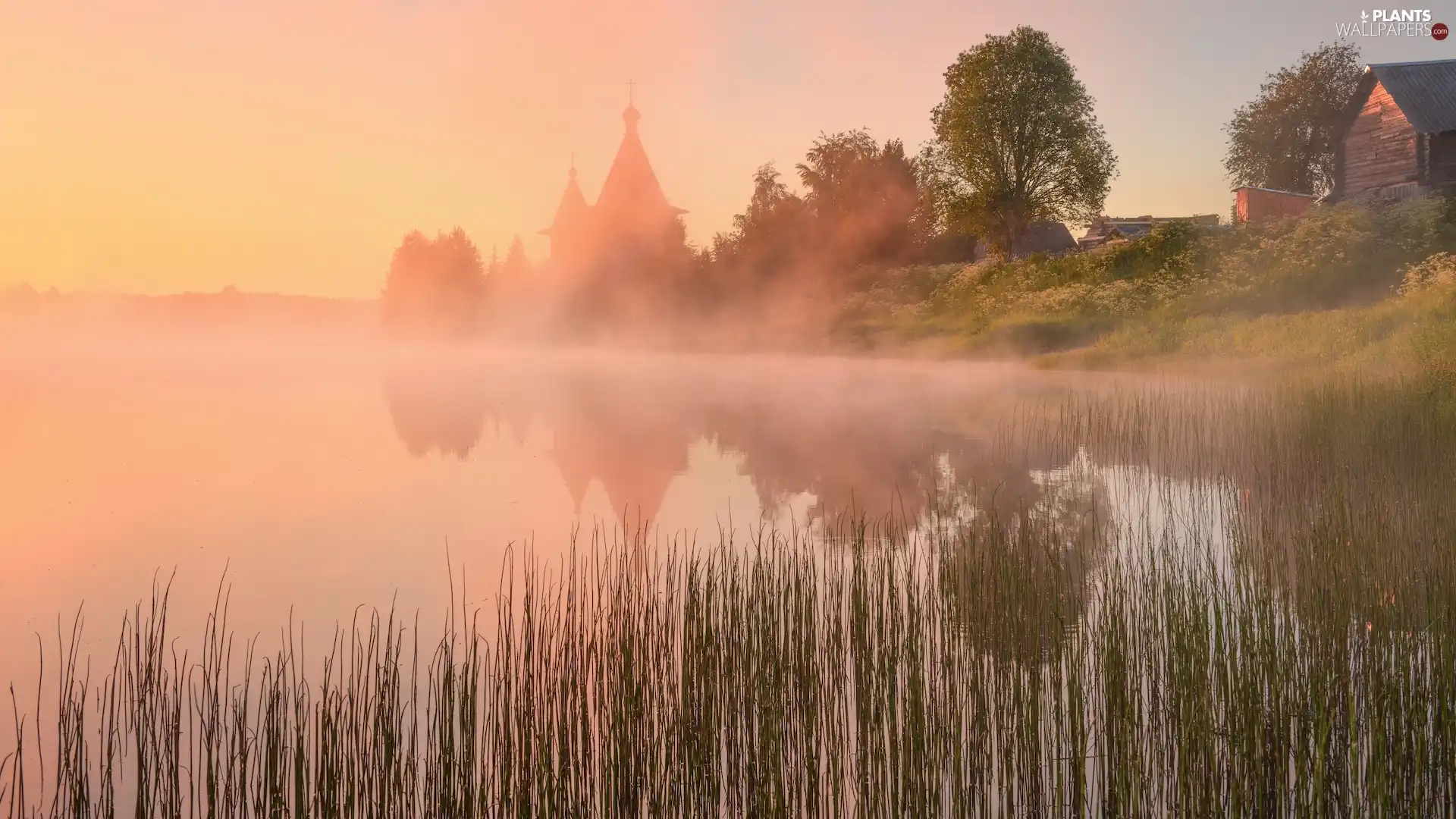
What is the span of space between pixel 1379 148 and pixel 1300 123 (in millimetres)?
21427

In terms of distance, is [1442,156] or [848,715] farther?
[1442,156]

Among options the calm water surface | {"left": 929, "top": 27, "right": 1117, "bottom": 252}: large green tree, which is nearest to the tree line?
{"left": 929, "top": 27, "right": 1117, "bottom": 252}: large green tree

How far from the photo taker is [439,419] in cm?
2061

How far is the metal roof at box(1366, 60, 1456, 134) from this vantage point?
109ft

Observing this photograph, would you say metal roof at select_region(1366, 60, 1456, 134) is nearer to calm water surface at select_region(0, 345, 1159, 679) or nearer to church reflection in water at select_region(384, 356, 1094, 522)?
calm water surface at select_region(0, 345, 1159, 679)

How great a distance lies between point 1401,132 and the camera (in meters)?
34.6

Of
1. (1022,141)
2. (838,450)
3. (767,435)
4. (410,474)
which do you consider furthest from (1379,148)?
(410,474)

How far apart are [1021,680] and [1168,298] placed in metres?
26.0

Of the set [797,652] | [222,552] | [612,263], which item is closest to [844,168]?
[612,263]

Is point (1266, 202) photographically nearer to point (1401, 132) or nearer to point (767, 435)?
point (1401, 132)

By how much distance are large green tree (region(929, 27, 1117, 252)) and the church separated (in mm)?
15894

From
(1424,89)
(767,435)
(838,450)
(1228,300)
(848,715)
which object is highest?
(1424,89)

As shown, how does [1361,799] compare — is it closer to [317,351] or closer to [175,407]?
[175,407]

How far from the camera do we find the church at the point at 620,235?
5300 cm
